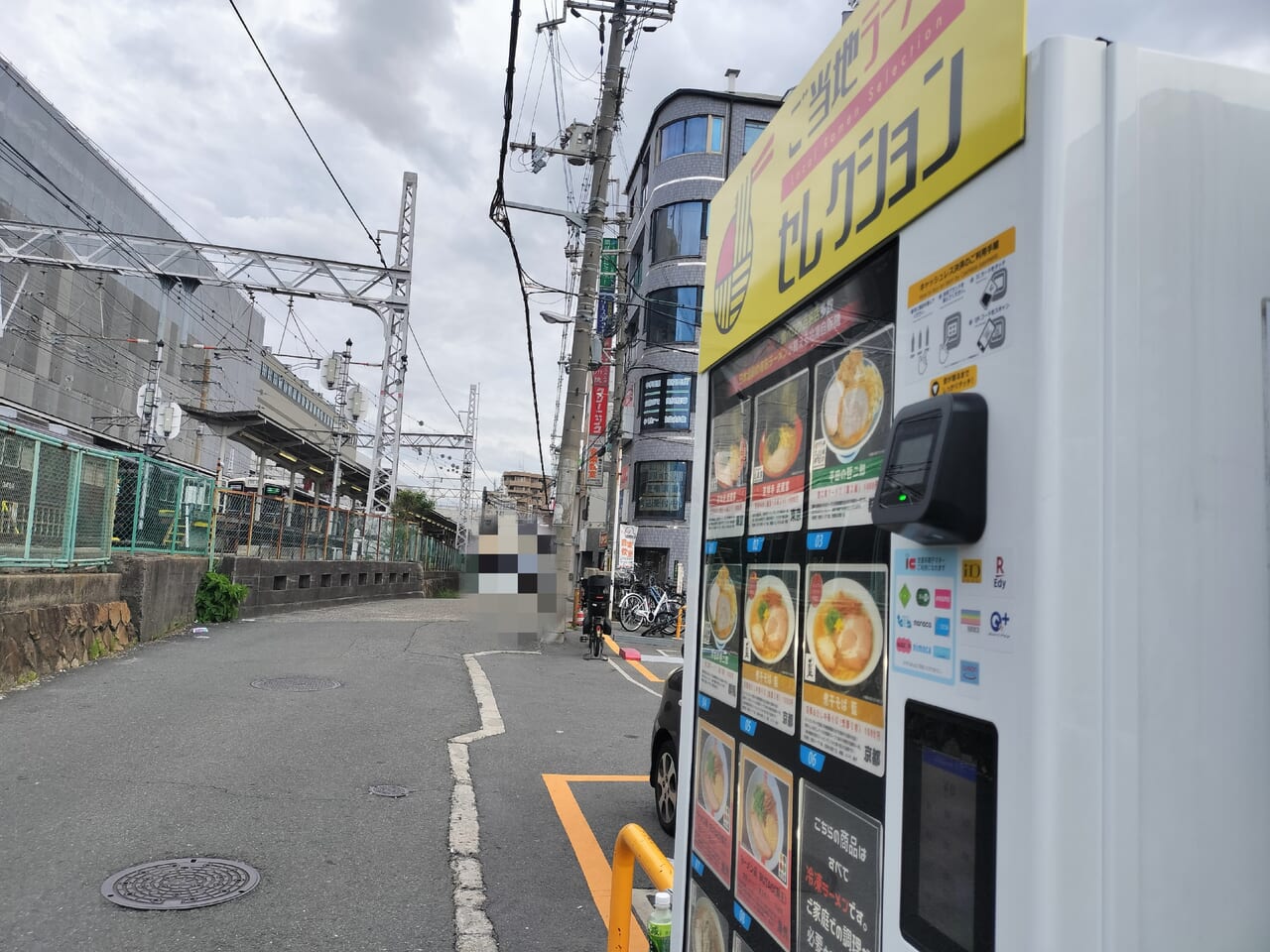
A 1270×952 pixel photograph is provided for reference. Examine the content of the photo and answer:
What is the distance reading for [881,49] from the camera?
1545mm

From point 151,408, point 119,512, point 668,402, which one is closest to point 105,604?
point 119,512

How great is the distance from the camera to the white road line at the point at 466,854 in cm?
370

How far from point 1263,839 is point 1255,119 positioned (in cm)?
89

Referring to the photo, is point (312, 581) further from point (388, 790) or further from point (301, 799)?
point (301, 799)

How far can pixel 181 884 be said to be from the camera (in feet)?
13.2

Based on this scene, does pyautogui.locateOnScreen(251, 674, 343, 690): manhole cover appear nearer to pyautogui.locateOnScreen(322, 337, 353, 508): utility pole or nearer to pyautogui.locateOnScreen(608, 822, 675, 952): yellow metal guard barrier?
pyautogui.locateOnScreen(608, 822, 675, 952): yellow metal guard barrier

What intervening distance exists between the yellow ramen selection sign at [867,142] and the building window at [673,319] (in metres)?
28.0

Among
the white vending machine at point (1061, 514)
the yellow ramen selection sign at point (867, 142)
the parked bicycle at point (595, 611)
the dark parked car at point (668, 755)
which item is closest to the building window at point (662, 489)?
the parked bicycle at point (595, 611)

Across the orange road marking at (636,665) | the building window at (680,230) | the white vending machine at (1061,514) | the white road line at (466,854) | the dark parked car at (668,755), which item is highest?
the building window at (680,230)

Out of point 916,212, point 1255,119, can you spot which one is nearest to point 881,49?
point 916,212

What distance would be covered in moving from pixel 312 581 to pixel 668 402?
15.8 metres

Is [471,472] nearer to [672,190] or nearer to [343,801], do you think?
[672,190]

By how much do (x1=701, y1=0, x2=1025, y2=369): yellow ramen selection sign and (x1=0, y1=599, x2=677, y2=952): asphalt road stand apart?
9.98 feet

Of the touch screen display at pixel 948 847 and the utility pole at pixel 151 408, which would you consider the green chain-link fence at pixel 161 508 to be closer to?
the utility pole at pixel 151 408
